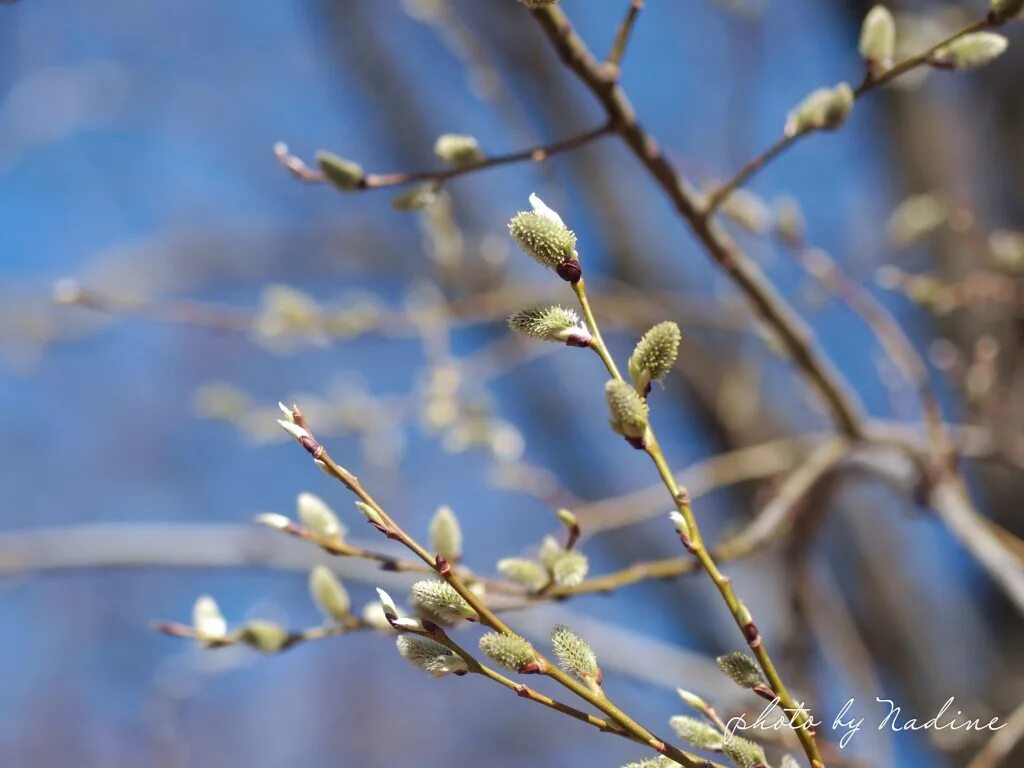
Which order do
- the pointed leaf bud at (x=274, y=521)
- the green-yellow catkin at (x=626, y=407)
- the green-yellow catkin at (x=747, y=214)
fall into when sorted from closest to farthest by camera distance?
1. the green-yellow catkin at (x=626, y=407)
2. the pointed leaf bud at (x=274, y=521)
3. the green-yellow catkin at (x=747, y=214)

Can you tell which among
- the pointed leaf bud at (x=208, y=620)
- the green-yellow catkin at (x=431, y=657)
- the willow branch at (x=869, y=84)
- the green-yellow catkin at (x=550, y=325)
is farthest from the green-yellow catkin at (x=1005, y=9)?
the pointed leaf bud at (x=208, y=620)

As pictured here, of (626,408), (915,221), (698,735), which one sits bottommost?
(698,735)

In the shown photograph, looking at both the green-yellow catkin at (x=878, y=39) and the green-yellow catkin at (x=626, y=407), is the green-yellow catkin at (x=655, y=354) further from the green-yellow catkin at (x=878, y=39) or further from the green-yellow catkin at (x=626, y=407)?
the green-yellow catkin at (x=878, y=39)

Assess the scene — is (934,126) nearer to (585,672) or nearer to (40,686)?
(585,672)

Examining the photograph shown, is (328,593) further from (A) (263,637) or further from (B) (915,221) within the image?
(B) (915,221)

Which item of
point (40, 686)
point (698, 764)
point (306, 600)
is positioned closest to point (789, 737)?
point (698, 764)

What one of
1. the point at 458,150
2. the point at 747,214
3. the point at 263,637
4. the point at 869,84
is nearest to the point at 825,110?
the point at 869,84
